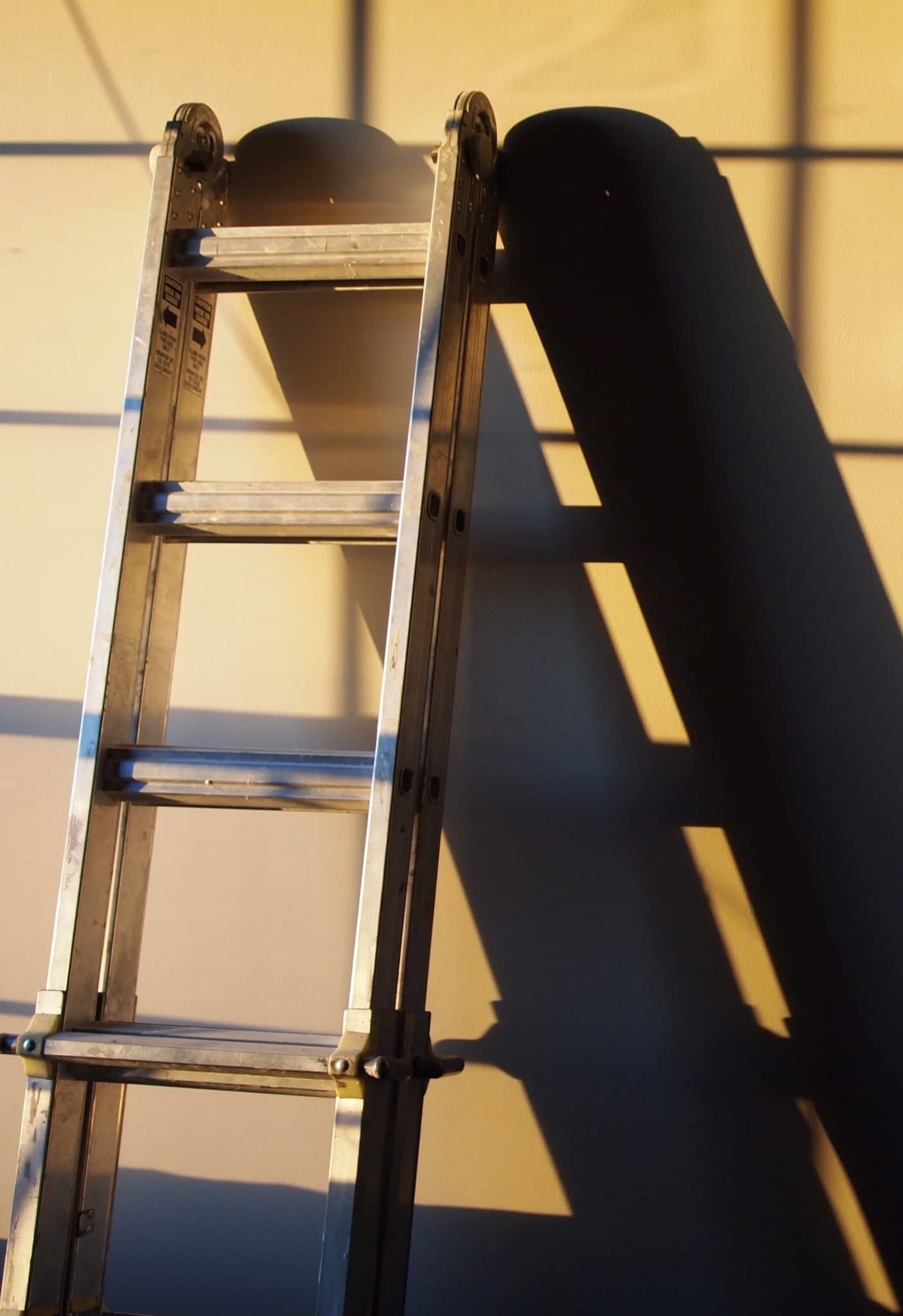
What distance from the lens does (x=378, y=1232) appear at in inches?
77.6

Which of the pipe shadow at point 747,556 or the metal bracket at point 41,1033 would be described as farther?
the pipe shadow at point 747,556

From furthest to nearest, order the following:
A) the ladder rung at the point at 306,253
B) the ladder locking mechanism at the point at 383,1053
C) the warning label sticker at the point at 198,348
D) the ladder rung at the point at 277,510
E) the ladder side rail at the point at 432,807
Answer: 1. the warning label sticker at the point at 198,348
2. the ladder rung at the point at 306,253
3. the ladder rung at the point at 277,510
4. the ladder side rail at the point at 432,807
5. the ladder locking mechanism at the point at 383,1053

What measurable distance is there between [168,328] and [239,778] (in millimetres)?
823

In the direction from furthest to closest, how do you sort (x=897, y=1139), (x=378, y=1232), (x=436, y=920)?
1. (x=436, y=920)
2. (x=897, y=1139)
3. (x=378, y=1232)

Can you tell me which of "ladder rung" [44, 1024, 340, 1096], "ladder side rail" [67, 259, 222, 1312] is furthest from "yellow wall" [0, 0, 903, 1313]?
"ladder rung" [44, 1024, 340, 1096]

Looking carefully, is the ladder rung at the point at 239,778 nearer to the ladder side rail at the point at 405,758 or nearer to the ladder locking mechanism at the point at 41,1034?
the ladder side rail at the point at 405,758

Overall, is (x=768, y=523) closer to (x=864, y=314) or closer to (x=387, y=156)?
(x=864, y=314)

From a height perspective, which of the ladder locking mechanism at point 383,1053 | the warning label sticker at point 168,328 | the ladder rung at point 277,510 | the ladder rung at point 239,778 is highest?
the warning label sticker at point 168,328

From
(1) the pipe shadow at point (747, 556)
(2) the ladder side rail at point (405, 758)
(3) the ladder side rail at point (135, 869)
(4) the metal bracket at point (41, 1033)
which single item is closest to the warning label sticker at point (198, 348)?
(3) the ladder side rail at point (135, 869)

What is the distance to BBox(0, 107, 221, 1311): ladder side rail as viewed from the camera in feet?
6.44

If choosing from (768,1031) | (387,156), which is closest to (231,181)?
(387,156)

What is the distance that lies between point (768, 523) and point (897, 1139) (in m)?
1.05

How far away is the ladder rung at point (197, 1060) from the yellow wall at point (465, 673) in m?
0.39

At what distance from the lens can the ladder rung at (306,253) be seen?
227 centimetres
